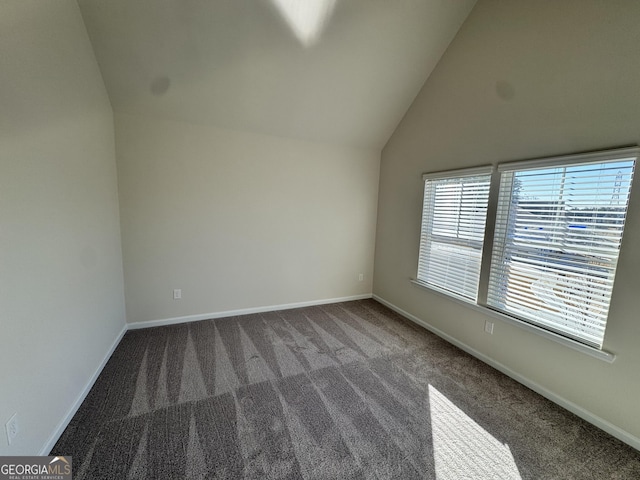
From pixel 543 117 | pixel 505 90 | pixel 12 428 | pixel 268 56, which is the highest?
pixel 268 56

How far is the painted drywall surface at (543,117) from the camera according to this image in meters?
1.67

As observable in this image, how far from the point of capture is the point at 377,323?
3.32m

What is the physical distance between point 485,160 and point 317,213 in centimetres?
206

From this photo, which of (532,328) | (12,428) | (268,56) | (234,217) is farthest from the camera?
(234,217)

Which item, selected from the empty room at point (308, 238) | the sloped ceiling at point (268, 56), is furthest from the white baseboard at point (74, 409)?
the sloped ceiling at point (268, 56)

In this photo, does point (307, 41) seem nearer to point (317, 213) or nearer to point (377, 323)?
point (317, 213)

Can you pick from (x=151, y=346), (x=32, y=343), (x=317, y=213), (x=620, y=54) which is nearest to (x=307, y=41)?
(x=317, y=213)

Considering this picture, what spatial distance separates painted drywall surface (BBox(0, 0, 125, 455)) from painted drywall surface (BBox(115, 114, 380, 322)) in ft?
1.85

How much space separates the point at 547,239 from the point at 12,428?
349 cm

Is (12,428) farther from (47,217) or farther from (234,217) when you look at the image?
(234,217)

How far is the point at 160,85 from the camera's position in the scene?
2502 millimetres

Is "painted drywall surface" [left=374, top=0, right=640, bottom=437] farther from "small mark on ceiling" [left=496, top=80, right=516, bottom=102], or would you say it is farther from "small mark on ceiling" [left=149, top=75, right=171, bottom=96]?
"small mark on ceiling" [left=149, top=75, right=171, bottom=96]

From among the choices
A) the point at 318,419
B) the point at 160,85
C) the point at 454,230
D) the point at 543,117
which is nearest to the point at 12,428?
the point at 318,419

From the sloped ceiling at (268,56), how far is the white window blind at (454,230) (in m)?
1.29
